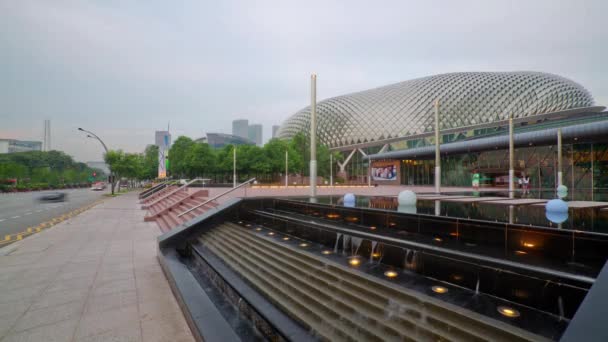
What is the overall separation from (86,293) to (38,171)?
99.2 meters

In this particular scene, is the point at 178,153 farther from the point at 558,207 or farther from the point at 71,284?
the point at 558,207

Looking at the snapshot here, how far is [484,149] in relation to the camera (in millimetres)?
33656

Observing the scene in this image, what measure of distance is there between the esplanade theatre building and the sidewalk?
36252 mm

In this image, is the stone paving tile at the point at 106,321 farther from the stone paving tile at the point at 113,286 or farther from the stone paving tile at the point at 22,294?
the stone paving tile at the point at 22,294

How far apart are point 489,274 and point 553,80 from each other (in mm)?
89917

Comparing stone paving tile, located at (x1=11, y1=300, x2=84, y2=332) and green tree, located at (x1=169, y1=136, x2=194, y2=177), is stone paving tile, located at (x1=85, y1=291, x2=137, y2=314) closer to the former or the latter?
stone paving tile, located at (x1=11, y1=300, x2=84, y2=332)

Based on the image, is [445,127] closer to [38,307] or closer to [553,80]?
[553,80]

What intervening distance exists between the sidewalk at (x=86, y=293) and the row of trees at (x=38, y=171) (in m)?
56.1

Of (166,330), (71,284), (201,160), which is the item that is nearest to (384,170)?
(201,160)

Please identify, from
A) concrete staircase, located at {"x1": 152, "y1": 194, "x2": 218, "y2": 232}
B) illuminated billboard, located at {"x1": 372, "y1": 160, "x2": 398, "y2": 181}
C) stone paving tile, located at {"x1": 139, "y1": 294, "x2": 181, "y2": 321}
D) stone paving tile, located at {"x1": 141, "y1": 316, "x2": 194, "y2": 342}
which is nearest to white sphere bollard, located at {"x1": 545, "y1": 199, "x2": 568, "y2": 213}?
stone paving tile, located at {"x1": 141, "y1": 316, "x2": 194, "y2": 342}

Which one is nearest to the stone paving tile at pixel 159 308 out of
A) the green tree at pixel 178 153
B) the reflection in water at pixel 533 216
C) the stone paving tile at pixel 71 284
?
the stone paving tile at pixel 71 284

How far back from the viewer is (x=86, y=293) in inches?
220

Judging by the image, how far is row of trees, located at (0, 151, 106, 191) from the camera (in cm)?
5903

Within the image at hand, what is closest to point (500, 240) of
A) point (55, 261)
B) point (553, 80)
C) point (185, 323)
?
point (185, 323)
